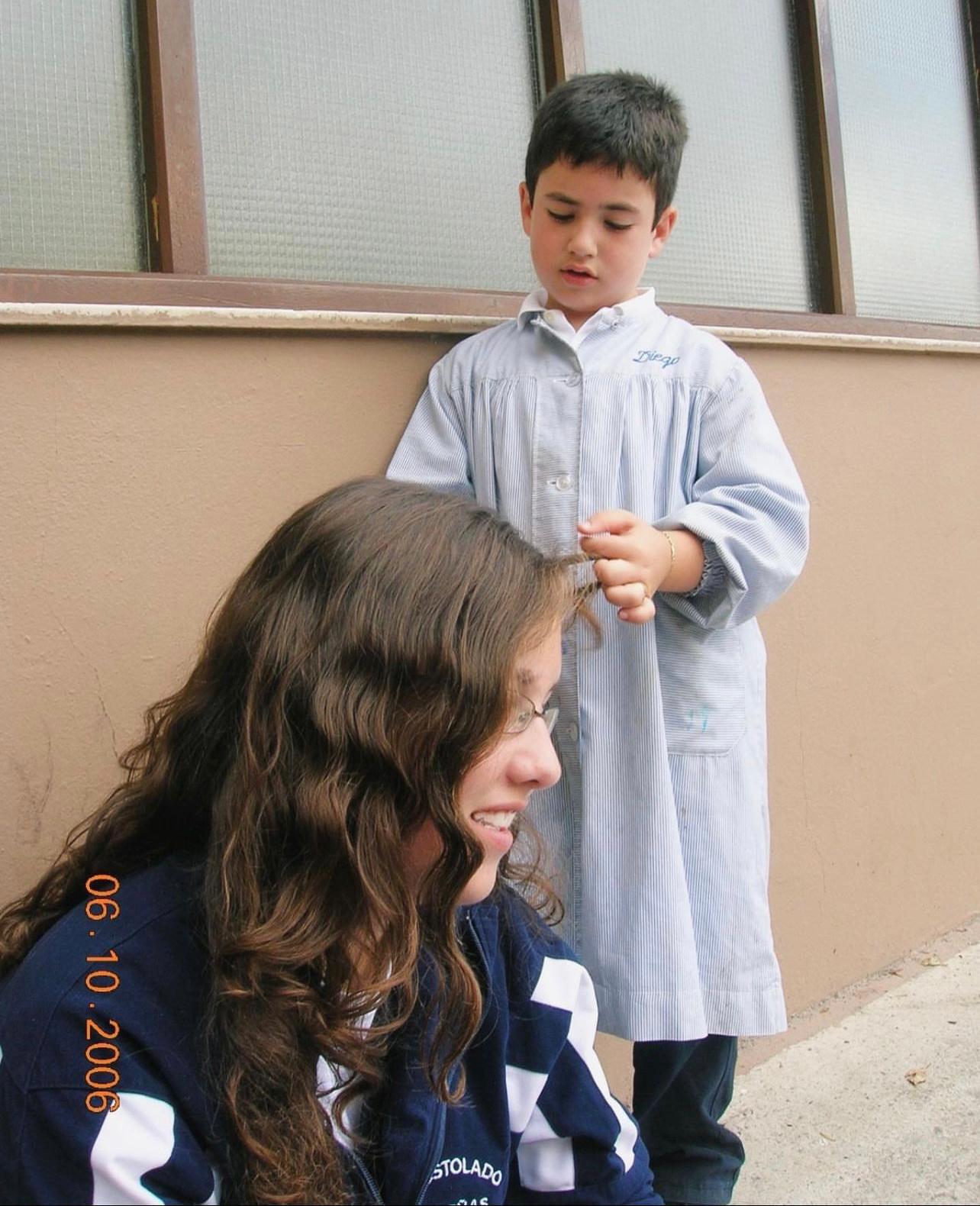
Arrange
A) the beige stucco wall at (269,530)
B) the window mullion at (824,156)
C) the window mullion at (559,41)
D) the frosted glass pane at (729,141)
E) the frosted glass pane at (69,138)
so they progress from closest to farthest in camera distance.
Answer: the beige stucco wall at (269,530)
the frosted glass pane at (69,138)
the window mullion at (559,41)
the frosted glass pane at (729,141)
the window mullion at (824,156)

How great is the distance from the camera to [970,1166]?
8.09 ft

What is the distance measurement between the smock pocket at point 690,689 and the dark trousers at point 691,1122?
51 centimetres

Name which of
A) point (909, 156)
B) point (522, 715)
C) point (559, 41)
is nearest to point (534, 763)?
point (522, 715)

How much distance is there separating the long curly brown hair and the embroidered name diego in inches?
32.2

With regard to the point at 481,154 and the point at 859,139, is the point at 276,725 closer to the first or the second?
the point at 481,154

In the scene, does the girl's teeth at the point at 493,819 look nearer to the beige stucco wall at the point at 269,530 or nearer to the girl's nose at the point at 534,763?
the girl's nose at the point at 534,763

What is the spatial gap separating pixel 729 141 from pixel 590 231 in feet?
4.37

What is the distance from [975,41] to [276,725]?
365 centimetres

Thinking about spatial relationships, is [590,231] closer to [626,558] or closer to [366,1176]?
[626,558]

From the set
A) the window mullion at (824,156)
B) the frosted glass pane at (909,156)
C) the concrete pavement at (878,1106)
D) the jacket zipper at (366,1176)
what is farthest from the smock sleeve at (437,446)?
the frosted glass pane at (909,156)

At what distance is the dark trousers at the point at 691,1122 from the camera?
223 centimetres

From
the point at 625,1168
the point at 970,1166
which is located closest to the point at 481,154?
the point at 625,1168

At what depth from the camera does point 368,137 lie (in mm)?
2521
